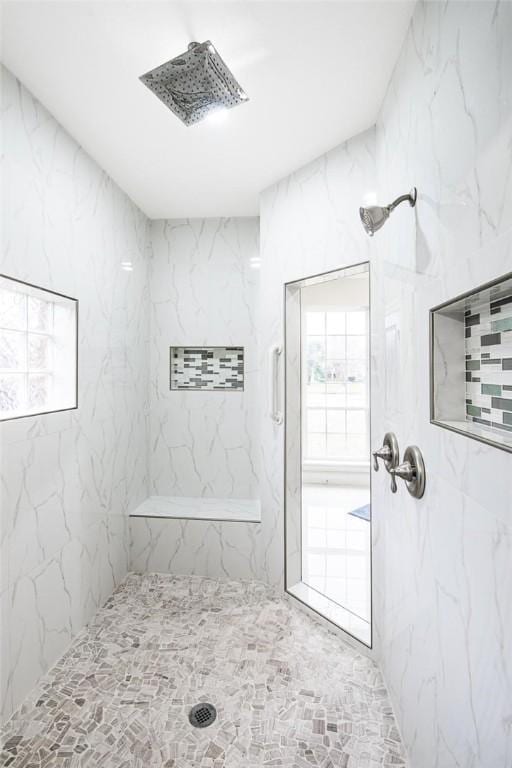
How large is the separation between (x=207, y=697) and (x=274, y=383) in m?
1.62

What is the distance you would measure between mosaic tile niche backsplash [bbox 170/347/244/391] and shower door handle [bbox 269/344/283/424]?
0.74 meters

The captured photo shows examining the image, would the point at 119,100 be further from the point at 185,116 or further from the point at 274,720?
the point at 274,720

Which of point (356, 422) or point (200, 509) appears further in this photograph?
point (356, 422)

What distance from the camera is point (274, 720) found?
5.21ft

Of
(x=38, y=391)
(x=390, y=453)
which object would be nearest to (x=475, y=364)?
(x=390, y=453)

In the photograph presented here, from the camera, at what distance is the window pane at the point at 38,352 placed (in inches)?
78.6

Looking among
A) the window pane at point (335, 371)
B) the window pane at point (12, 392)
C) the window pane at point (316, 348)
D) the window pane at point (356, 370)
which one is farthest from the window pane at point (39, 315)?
the window pane at point (356, 370)

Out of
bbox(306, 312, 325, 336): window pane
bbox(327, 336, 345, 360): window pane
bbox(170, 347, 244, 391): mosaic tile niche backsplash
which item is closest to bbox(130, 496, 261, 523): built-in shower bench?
bbox(170, 347, 244, 391): mosaic tile niche backsplash

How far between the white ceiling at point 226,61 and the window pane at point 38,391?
128cm

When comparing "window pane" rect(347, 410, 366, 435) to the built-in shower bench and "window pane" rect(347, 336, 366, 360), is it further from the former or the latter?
the built-in shower bench

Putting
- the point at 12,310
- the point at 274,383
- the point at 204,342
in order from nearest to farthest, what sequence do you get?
the point at 12,310 < the point at 274,383 < the point at 204,342

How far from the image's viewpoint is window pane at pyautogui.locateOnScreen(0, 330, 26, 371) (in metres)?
1.83

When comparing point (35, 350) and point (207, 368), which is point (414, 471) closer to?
point (35, 350)

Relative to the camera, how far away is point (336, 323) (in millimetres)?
4941
